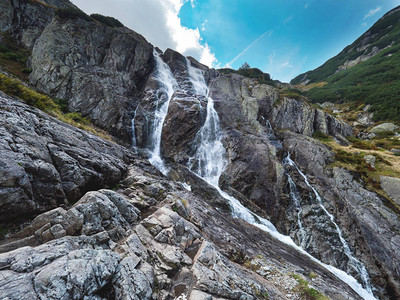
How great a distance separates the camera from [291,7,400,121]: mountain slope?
47066 mm

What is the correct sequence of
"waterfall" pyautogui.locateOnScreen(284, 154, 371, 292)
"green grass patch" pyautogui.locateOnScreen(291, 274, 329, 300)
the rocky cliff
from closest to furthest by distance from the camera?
the rocky cliff → "green grass patch" pyautogui.locateOnScreen(291, 274, 329, 300) → "waterfall" pyautogui.locateOnScreen(284, 154, 371, 292)

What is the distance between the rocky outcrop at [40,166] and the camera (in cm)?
623

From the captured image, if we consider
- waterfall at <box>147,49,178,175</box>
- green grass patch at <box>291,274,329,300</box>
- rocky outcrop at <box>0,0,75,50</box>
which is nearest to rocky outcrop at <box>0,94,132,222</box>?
waterfall at <box>147,49,178,175</box>

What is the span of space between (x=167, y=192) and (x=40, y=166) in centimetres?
718

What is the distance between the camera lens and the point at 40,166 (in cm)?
737

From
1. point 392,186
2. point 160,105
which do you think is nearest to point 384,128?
point 392,186

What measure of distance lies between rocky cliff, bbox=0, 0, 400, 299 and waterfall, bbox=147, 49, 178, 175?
32 cm

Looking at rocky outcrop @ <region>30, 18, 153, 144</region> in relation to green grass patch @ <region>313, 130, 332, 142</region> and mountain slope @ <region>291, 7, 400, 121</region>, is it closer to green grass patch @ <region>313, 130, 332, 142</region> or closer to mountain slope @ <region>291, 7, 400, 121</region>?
green grass patch @ <region>313, 130, 332, 142</region>

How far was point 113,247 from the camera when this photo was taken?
6586mm

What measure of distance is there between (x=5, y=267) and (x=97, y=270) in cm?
211

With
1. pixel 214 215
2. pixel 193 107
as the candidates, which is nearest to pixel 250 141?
pixel 193 107

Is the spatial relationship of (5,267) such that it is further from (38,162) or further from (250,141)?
(250,141)

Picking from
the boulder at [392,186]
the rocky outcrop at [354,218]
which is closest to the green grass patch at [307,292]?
the rocky outcrop at [354,218]

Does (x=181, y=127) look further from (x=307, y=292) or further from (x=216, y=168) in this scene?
(x=307, y=292)
